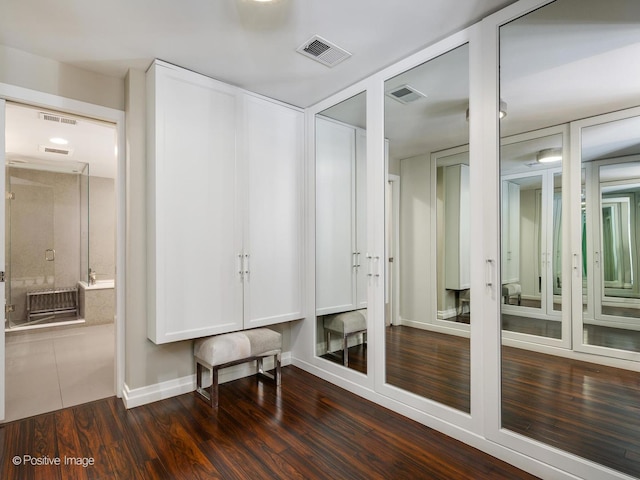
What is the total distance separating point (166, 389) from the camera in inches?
111

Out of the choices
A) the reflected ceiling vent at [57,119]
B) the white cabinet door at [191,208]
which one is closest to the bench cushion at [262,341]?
the white cabinet door at [191,208]

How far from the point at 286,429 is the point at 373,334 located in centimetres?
96

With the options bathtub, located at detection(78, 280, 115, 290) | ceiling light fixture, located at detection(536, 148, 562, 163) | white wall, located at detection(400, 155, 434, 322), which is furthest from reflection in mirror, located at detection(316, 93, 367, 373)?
bathtub, located at detection(78, 280, 115, 290)

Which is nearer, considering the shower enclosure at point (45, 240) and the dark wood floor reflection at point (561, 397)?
the dark wood floor reflection at point (561, 397)

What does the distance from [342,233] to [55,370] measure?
123 inches

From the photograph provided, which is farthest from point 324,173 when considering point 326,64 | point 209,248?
point 209,248

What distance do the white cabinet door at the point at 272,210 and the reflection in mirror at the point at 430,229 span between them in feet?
3.38

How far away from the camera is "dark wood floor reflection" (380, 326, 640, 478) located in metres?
1.67

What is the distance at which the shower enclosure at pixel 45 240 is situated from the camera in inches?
198

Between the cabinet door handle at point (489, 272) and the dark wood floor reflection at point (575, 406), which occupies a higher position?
the cabinet door handle at point (489, 272)

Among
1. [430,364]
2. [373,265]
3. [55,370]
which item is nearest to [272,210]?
[373,265]

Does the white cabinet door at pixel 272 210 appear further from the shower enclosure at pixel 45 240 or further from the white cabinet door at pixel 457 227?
the shower enclosure at pixel 45 240

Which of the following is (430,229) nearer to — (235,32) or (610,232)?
(610,232)

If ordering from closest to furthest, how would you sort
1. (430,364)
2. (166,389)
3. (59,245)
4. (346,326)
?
1. (430,364)
2. (166,389)
3. (346,326)
4. (59,245)
